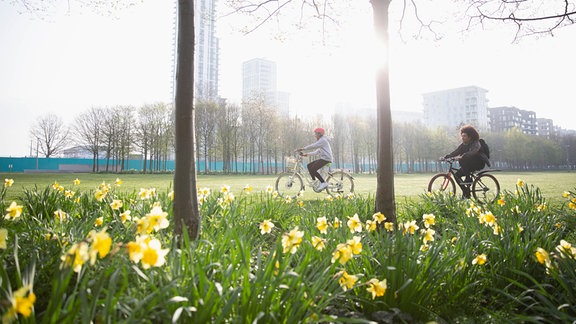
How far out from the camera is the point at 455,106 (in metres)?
136

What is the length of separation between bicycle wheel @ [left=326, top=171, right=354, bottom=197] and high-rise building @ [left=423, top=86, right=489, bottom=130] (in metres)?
132

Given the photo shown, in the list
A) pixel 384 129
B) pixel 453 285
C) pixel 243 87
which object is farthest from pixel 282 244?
pixel 243 87

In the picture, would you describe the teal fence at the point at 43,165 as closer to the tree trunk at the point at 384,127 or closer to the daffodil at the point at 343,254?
the tree trunk at the point at 384,127

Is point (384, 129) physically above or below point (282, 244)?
above

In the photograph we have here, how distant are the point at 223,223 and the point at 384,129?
2.79m

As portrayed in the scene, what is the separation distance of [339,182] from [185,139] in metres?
8.05

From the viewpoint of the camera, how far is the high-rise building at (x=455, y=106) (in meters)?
132

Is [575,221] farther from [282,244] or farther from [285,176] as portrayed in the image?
[285,176]

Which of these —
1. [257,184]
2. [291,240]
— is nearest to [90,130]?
[257,184]

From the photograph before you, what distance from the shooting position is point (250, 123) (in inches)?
1816

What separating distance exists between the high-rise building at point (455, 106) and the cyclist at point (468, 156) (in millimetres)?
132955

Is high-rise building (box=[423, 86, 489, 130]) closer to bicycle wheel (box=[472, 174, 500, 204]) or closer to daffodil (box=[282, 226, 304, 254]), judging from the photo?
bicycle wheel (box=[472, 174, 500, 204])

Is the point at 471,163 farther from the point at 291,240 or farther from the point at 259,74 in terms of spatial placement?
the point at 259,74

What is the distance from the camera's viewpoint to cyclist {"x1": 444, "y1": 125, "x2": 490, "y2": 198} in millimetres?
8278
